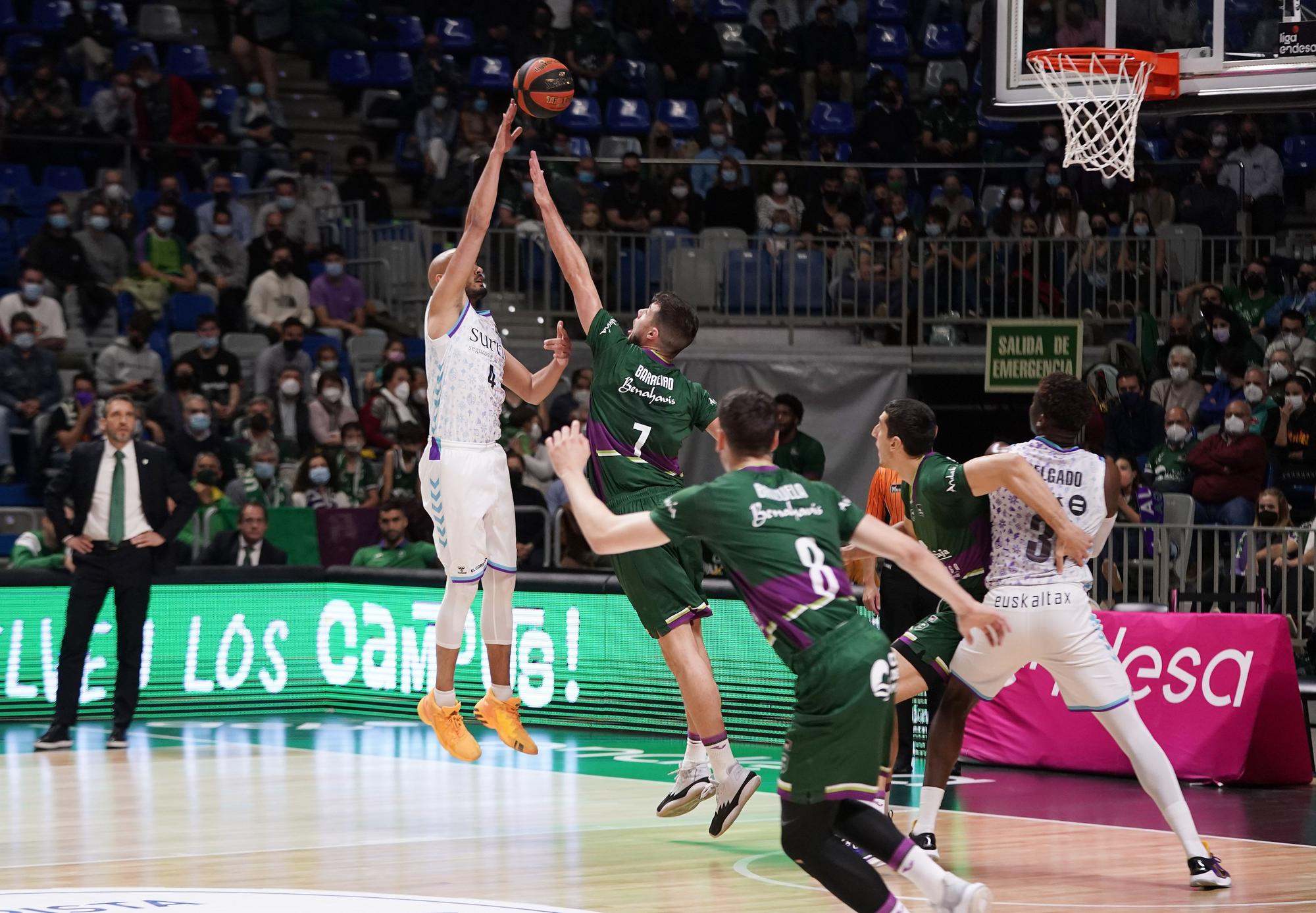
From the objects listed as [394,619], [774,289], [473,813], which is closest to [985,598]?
[473,813]

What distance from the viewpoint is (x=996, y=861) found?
8.01 m

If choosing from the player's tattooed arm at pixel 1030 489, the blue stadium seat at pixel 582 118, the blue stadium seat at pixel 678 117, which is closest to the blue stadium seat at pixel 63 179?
the blue stadium seat at pixel 582 118

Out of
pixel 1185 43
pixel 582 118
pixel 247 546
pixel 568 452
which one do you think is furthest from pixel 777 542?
pixel 582 118

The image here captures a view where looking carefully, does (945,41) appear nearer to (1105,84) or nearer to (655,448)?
(1105,84)

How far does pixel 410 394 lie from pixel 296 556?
2.43 metres

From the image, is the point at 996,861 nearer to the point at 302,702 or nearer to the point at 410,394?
the point at 302,702

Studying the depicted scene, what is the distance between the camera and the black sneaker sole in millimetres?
8211

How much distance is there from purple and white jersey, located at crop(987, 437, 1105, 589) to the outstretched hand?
2.36 m

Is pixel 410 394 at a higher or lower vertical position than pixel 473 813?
higher

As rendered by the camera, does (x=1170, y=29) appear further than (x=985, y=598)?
Yes

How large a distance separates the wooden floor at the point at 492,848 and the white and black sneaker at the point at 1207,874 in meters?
0.08

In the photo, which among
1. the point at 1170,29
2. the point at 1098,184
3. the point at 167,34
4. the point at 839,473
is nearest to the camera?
the point at 1170,29

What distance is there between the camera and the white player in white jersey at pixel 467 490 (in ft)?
30.1

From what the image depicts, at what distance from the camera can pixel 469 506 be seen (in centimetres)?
917
